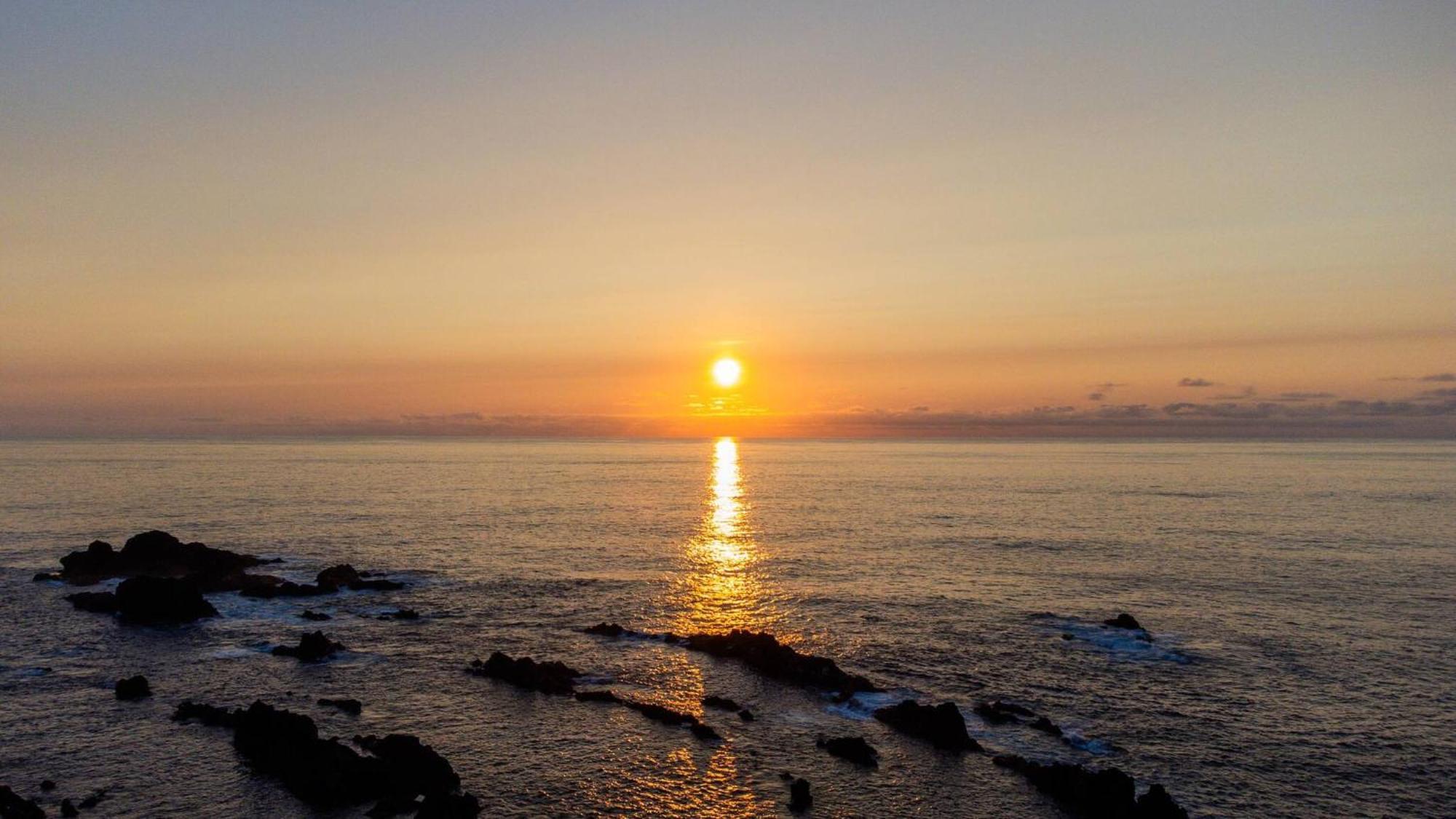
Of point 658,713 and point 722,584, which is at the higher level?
point 658,713

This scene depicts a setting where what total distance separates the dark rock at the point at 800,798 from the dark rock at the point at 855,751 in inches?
162

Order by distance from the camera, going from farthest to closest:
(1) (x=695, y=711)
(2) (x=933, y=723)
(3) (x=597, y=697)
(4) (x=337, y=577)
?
(4) (x=337, y=577) → (3) (x=597, y=697) → (1) (x=695, y=711) → (2) (x=933, y=723)

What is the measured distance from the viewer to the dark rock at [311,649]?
47.9m

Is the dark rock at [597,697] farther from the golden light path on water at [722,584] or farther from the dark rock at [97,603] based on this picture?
the dark rock at [97,603]

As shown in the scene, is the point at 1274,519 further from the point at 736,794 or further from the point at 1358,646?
the point at 736,794

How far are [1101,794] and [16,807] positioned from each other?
130 ft

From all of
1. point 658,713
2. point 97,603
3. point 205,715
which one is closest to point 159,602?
point 97,603

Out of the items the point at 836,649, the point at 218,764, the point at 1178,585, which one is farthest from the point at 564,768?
the point at 1178,585

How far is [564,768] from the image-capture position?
3381cm

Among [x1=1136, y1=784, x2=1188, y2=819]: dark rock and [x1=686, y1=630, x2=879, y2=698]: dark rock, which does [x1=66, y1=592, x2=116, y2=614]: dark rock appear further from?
[x1=1136, y1=784, x2=1188, y2=819]: dark rock

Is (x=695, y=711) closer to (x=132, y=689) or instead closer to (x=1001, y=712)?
(x=1001, y=712)

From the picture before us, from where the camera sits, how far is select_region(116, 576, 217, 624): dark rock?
56.3m

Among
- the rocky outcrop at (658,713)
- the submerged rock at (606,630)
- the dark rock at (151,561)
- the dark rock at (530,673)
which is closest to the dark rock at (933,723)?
the rocky outcrop at (658,713)

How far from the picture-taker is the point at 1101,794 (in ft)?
99.0
